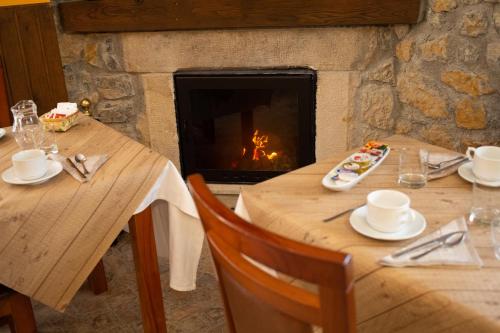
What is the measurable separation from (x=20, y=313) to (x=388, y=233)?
41.8 inches

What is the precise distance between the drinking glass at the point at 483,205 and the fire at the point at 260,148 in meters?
1.60

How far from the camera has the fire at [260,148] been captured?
2750mm

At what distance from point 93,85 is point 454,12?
1716 mm

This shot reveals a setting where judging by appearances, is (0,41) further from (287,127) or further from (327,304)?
(327,304)

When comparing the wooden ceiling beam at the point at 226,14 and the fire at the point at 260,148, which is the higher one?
the wooden ceiling beam at the point at 226,14

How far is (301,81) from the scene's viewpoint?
97.3 inches

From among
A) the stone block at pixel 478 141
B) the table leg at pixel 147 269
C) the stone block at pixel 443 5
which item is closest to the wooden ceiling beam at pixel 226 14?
the stone block at pixel 443 5

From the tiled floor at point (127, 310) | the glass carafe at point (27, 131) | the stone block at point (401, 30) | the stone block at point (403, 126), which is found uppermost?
the stone block at point (401, 30)

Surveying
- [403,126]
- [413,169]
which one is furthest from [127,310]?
[403,126]

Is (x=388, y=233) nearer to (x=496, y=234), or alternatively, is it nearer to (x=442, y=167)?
(x=496, y=234)

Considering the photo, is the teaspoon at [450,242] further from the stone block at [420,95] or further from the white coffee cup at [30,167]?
the stone block at [420,95]

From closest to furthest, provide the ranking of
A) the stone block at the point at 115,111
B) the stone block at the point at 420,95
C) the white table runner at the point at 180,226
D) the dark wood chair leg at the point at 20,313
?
the dark wood chair leg at the point at 20,313 < the white table runner at the point at 180,226 < the stone block at the point at 420,95 < the stone block at the point at 115,111

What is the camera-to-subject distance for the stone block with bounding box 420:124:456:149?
2.38 m

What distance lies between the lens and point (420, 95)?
2363 mm
